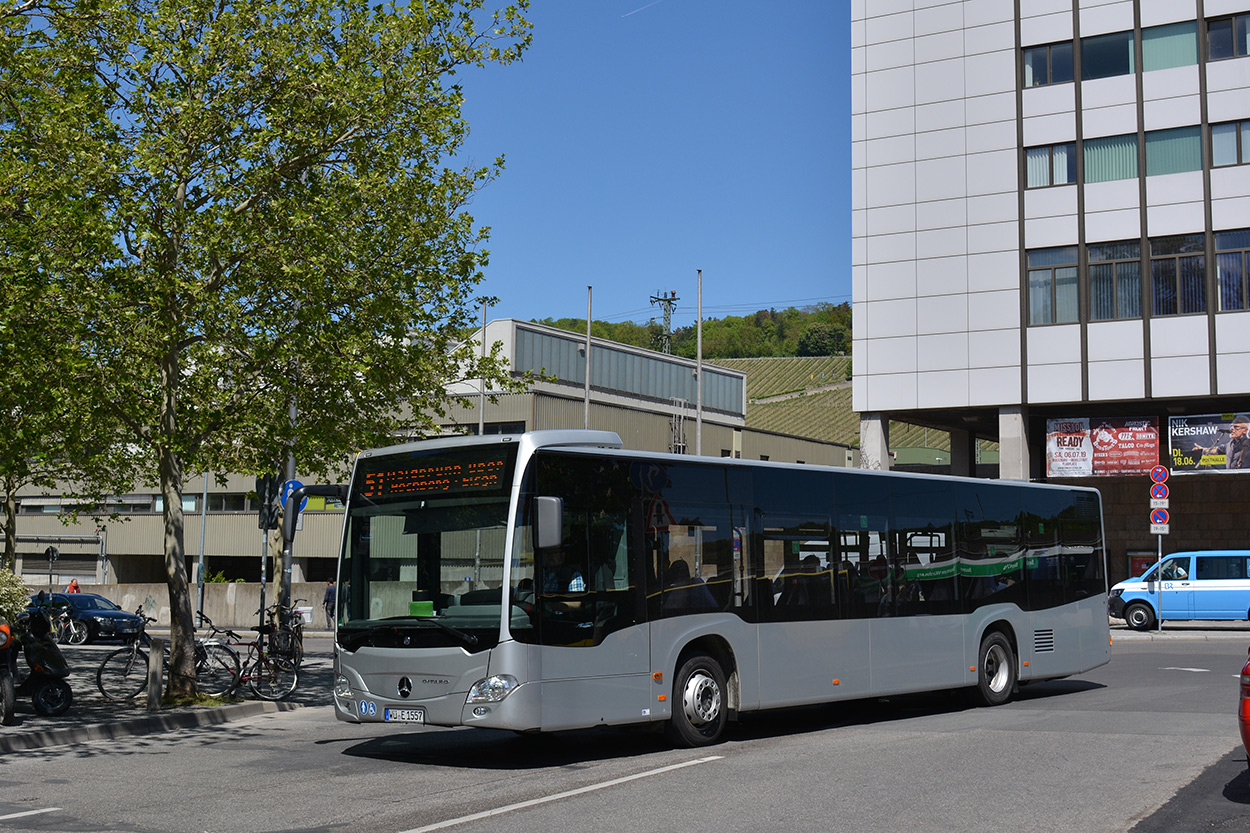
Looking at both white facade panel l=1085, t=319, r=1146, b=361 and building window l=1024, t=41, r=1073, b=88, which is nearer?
white facade panel l=1085, t=319, r=1146, b=361

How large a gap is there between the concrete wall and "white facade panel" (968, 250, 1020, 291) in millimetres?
22142

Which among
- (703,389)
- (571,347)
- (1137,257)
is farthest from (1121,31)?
(703,389)

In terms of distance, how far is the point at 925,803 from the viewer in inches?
338

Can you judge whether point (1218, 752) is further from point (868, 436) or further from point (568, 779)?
point (868, 436)

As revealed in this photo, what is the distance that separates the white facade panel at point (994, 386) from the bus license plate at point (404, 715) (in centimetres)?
2921

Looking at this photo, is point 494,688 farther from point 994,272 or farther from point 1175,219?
point 1175,219

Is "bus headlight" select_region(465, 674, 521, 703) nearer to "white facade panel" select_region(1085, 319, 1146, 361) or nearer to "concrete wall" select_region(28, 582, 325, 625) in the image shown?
"concrete wall" select_region(28, 582, 325, 625)

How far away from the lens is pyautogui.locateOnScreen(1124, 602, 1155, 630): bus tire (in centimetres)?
3189

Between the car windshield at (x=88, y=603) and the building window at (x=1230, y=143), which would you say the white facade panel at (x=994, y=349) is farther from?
the car windshield at (x=88, y=603)

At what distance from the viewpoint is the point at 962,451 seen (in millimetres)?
45531

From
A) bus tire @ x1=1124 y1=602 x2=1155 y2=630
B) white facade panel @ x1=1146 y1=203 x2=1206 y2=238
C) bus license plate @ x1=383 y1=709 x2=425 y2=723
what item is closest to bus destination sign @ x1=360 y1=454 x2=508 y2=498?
bus license plate @ x1=383 y1=709 x2=425 y2=723

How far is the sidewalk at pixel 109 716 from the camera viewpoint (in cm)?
1245

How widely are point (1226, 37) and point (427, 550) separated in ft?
107

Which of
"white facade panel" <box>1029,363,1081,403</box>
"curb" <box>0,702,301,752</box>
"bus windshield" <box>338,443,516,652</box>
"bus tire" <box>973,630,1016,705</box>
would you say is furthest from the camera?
"white facade panel" <box>1029,363,1081,403</box>
